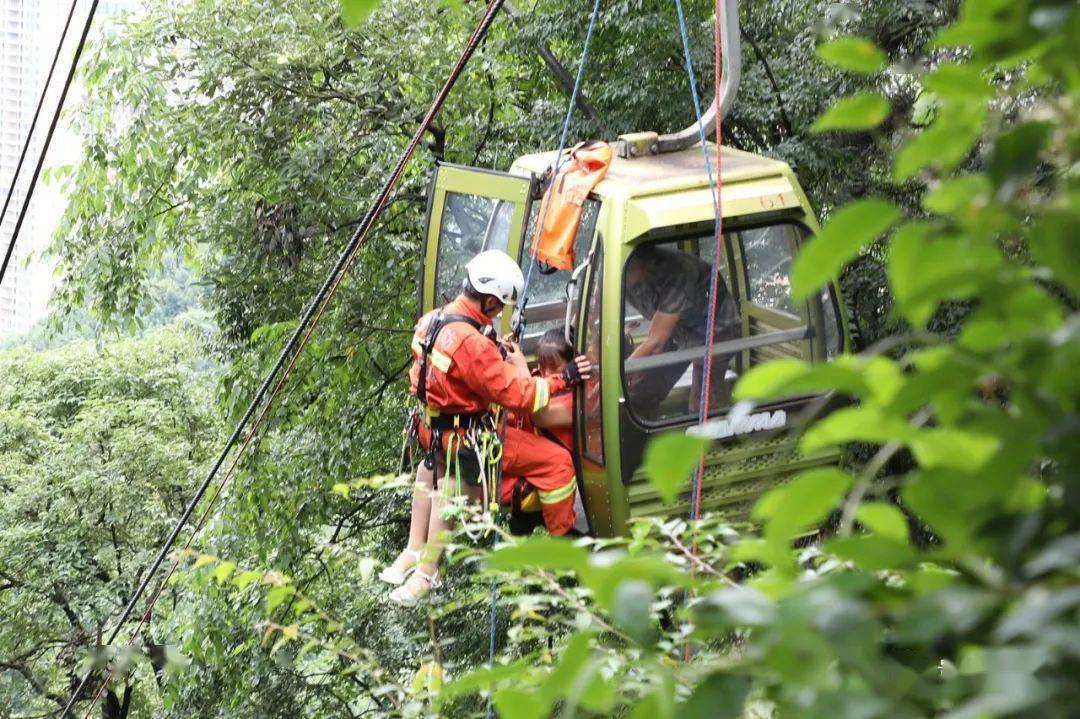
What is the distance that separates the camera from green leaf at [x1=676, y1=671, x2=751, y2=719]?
93 cm

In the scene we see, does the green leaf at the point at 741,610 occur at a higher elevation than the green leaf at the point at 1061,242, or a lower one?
lower

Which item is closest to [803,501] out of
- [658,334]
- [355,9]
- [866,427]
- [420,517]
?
[866,427]

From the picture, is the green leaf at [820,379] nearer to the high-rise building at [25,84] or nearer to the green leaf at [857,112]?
the green leaf at [857,112]

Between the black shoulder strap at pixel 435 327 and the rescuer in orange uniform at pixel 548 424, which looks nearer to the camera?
the black shoulder strap at pixel 435 327

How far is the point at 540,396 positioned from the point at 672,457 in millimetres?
4085

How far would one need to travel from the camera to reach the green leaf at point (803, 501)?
96cm

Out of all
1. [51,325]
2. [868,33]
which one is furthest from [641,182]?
[51,325]

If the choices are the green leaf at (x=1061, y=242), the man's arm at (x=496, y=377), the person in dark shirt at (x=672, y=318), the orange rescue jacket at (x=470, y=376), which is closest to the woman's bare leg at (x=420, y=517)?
the orange rescue jacket at (x=470, y=376)

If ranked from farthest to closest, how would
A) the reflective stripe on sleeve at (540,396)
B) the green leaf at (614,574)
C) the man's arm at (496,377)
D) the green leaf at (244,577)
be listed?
the reflective stripe on sleeve at (540,396) → the man's arm at (496,377) → the green leaf at (244,577) → the green leaf at (614,574)

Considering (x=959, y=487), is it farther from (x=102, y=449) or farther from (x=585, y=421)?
(x=102, y=449)

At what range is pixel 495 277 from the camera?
198 inches

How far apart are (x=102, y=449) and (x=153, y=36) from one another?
999cm

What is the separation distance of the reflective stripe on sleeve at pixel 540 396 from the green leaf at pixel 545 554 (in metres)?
4.00

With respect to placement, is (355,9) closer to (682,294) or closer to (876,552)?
(876,552)
